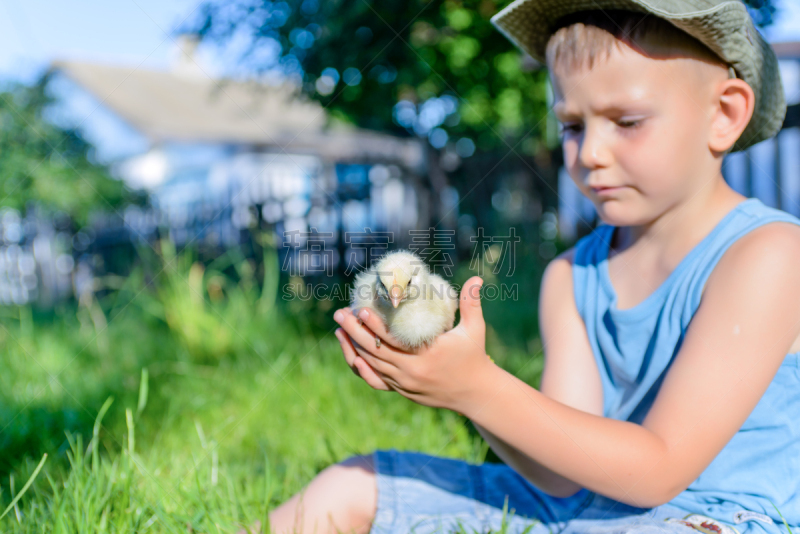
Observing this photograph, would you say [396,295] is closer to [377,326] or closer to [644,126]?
[377,326]

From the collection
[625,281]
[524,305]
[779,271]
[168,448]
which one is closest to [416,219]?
[524,305]

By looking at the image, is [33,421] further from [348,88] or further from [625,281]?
[348,88]

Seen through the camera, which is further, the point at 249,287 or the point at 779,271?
the point at 249,287

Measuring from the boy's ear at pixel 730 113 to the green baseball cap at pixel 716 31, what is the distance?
0.07 m

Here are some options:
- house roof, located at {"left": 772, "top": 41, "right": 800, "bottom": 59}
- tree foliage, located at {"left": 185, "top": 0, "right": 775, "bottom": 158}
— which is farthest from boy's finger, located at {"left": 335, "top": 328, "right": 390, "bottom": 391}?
house roof, located at {"left": 772, "top": 41, "right": 800, "bottom": 59}

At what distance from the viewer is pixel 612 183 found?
1.60 metres

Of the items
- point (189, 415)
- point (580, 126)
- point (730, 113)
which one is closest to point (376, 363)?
point (580, 126)

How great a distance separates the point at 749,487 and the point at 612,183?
88cm

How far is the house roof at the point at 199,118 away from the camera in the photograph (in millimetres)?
18859

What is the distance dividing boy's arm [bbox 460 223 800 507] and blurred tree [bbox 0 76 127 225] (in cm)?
954

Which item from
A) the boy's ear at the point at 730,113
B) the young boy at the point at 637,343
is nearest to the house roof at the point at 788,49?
the young boy at the point at 637,343

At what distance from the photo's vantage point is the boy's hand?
1.29 metres

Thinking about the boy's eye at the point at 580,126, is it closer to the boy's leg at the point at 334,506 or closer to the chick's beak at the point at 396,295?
the chick's beak at the point at 396,295

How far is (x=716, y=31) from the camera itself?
57.8 inches
